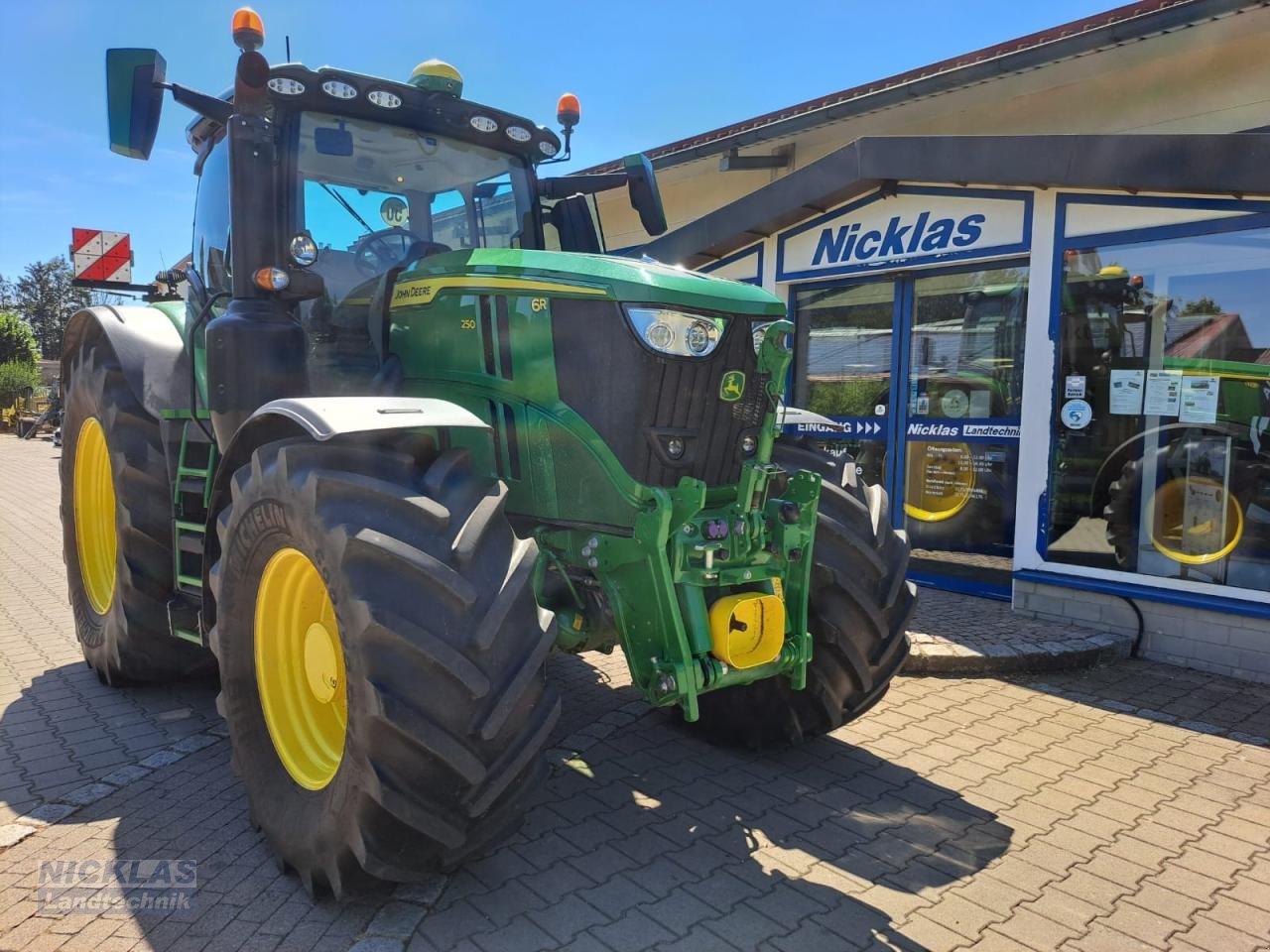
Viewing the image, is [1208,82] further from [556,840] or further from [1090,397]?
[556,840]

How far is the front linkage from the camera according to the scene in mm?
2867

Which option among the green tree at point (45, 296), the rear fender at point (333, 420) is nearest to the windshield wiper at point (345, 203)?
the rear fender at point (333, 420)

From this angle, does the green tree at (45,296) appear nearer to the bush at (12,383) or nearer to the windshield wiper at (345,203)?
the bush at (12,383)

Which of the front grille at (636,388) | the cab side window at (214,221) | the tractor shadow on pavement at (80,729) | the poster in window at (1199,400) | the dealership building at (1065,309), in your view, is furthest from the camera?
the poster in window at (1199,400)

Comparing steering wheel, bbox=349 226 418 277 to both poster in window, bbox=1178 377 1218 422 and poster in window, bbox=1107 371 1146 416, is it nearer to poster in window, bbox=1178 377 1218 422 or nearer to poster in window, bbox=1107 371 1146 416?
poster in window, bbox=1107 371 1146 416

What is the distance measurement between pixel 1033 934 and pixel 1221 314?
13.6ft

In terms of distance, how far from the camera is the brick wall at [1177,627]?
16.3 feet

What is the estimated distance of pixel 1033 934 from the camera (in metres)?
2.61

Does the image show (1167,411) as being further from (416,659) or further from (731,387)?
(416,659)

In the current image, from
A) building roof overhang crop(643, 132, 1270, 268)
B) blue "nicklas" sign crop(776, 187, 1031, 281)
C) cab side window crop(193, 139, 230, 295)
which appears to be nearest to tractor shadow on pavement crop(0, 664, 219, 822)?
cab side window crop(193, 139, 230, 295)

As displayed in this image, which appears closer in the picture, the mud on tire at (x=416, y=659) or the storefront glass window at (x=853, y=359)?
the mud on tire at (x=416, y=659)

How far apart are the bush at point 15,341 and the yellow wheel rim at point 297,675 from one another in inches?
1345

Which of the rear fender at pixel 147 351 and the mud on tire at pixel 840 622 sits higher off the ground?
the rear fender at pixel 147 351

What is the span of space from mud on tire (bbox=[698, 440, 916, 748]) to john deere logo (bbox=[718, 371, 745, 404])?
0.59m
